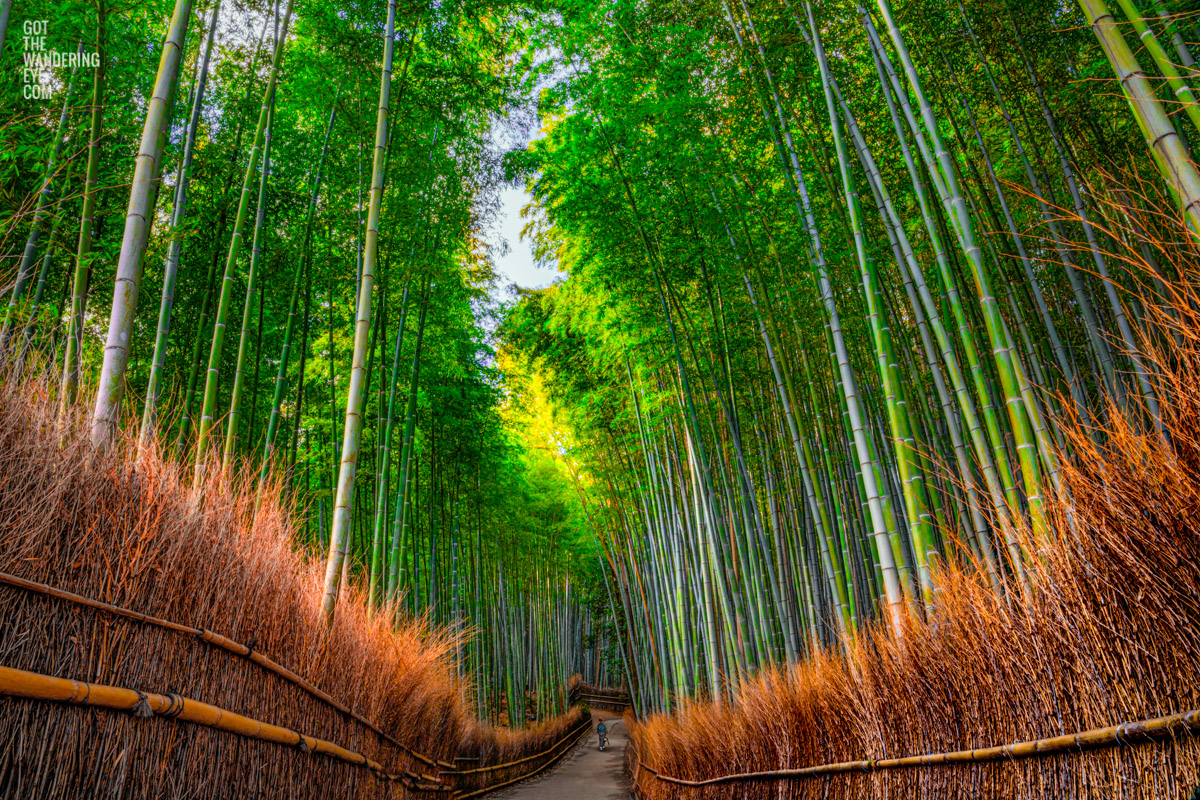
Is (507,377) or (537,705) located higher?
(507,377)

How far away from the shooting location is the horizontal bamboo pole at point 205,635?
1.42 meters

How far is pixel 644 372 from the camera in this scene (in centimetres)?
566

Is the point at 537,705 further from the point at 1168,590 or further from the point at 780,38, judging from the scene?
the point at 1168,590

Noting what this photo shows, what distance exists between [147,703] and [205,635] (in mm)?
274

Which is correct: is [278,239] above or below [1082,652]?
above

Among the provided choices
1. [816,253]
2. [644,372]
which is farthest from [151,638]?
[644,372]

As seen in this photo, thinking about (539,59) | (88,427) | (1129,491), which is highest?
(539,59)

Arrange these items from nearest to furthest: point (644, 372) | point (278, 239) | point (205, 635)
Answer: point (205, 635) < point (278, 239) < point (644, 372)

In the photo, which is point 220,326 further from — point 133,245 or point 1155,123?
point 1155,123

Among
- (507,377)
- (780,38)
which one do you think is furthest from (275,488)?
(507,377)

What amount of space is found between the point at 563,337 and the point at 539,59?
2708 mm

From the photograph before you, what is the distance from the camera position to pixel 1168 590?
1.15 meters

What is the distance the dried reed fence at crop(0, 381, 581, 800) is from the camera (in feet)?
4.58

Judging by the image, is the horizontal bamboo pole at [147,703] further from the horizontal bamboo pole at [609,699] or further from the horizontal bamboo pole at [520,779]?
the horizontal bamboo pole at [609,699]
